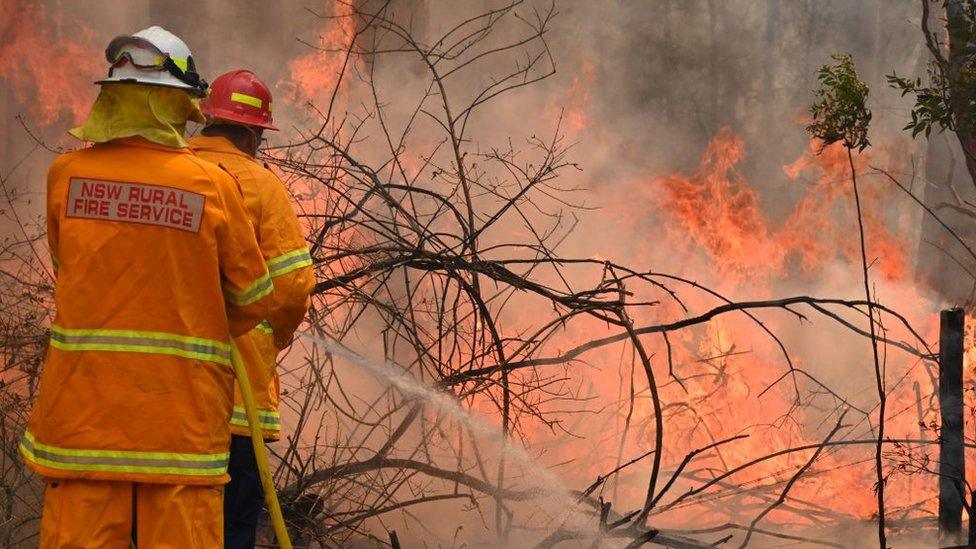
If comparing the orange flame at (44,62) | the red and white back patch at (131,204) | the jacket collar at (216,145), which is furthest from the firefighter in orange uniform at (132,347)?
the orange flame at (44,62)

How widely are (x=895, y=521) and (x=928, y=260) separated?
7098mm

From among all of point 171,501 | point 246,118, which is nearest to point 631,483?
point 246,118

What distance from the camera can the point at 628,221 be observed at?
11461 millimetres

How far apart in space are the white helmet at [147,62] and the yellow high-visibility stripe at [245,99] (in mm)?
965

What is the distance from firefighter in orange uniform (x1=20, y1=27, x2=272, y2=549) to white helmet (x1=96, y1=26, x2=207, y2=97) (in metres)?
0.03

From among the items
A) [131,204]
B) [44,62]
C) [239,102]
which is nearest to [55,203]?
[131,204]

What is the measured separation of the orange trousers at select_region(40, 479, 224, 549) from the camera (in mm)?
2607

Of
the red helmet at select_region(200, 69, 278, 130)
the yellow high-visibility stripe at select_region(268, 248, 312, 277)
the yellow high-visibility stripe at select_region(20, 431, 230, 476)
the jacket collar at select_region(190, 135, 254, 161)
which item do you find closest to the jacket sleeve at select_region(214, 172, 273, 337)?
the yellow high-visibility stripe at select_region(268, 248, 312, 277)

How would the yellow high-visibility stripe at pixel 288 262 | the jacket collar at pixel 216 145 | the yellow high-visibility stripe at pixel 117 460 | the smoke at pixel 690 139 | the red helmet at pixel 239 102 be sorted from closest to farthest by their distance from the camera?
the yellow high-visibility stripe at pixel 117 460
the yellow high-visibility stripe at pixel 288 262
the jacket collar at pixel 216 145
the red helmet at pixel 239 102
the smoke at pixel 690 139

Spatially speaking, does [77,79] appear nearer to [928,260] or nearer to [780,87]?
[780,87]

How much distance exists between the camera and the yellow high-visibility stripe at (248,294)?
279 centimetres

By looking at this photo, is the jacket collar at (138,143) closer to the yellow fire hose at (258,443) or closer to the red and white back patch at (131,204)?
the red and white back patch at (131,204)

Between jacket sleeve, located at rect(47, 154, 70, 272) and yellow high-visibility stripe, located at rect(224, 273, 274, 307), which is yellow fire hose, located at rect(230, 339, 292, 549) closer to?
yellow high-visibility stripe, located at rect(224, 273, 274, 307)

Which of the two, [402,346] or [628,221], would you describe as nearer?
[402,346]
